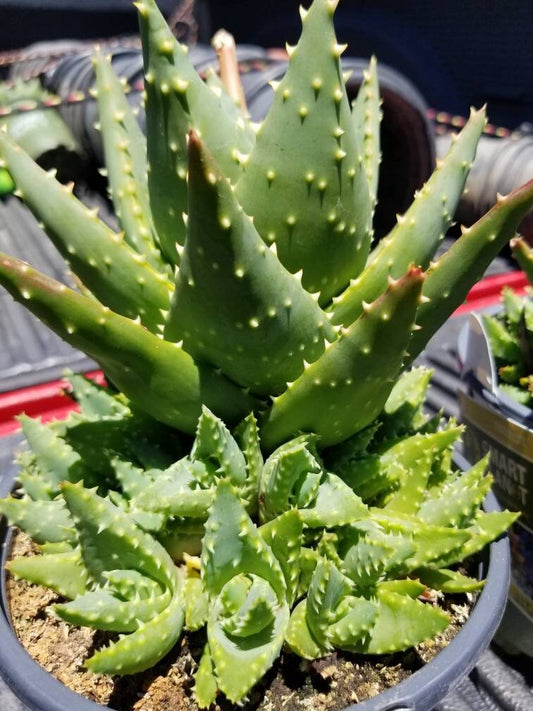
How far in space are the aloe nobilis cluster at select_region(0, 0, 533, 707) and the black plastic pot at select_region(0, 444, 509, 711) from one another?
1.4 inches

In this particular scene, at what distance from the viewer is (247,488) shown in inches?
23.3

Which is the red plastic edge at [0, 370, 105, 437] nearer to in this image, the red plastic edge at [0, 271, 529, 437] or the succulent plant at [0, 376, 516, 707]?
the red plastic edge at [0, 271, 529, 437]

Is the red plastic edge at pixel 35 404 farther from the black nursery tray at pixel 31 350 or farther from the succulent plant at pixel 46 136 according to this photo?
the succulent plant at pixel 46 136

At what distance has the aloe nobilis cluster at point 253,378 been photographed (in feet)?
1.65

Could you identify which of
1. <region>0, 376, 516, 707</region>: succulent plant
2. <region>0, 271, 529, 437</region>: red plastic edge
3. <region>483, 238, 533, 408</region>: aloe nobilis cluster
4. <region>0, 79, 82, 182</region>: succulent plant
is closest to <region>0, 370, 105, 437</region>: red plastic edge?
<region>0, 271, 529, 437</region>: red plastic edge

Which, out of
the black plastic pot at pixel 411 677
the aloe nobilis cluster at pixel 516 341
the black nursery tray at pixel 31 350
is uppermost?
the aloe nobilis cluster at pixel 516 341

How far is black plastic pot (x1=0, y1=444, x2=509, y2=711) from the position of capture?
534mm

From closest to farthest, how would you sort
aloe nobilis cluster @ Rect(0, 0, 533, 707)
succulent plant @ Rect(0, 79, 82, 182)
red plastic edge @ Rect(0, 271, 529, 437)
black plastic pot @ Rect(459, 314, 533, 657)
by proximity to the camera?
aloe nobilis cluster @ Rect(0, 0, 533, 707) → black plastic pot @ Rect(459, 314, 533, 657) → red plastic edge @ Rect(0, 271, 529, 437) → succulent plant @ Rect(0, 79, 82, 182)

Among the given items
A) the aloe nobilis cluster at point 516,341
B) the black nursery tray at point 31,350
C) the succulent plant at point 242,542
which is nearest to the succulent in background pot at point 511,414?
the aloe nobilis cluster at point 516,341

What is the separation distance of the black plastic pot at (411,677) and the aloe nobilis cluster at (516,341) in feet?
1.52

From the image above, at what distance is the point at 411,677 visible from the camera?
0.56 meters

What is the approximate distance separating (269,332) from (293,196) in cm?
12

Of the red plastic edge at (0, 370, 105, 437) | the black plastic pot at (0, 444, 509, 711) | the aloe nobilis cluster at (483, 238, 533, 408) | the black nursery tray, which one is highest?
the aloe nobilis cluster at (483, 238, 533, 408)

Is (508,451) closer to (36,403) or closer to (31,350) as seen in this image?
(36,403)
